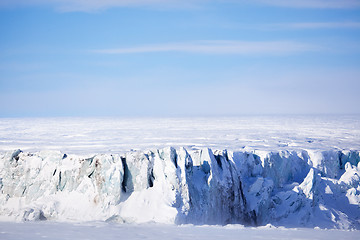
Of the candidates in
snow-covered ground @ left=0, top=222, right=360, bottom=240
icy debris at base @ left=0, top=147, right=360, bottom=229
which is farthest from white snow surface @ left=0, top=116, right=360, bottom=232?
snow-covered ground @ left=0, top=222, right=360, bottom=240

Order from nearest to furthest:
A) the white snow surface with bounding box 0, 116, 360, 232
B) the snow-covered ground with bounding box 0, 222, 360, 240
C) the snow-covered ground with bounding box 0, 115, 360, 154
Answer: the snow-covered ground with bounding box 0, 222, 360, 240
the white snow surface with bounding box 0, 116, 360, 232
the snow-covered ground with bounding box 0, 115, 360, 154

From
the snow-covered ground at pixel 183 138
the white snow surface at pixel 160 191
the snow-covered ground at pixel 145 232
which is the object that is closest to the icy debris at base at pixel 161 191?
the white snow surface at pixel 160 191

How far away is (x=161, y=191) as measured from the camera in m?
14.4

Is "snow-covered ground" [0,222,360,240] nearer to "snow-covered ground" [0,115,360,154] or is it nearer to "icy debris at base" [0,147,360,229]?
"icy debris at base" [0,147,360,229]

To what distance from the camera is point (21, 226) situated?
1305cm

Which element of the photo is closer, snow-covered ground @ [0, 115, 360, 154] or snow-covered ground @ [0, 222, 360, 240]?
snow-covered ground @ [0, 222, 360, 240]

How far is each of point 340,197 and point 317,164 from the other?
1593 millimetres

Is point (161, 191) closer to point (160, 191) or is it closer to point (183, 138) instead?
point (160, 191)

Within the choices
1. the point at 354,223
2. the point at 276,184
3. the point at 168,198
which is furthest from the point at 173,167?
the point at 354,223

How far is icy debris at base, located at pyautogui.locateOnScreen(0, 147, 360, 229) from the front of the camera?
47.0 feet

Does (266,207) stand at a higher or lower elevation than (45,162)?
lower

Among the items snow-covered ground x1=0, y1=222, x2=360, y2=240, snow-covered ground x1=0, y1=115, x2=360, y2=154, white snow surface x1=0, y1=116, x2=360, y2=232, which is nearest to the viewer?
snow-covered ground x1=0, y1=222, x2=360, y2=240

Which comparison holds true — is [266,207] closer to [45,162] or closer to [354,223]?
[354,223]

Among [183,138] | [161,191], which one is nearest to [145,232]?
[161,191]
